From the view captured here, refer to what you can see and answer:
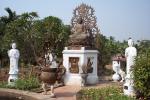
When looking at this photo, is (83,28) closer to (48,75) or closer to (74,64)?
(74,64)

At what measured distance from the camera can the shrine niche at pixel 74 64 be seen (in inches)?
660

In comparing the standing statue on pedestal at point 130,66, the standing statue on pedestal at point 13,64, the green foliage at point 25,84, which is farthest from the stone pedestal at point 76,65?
the standing statue on pedestal at point 130,66

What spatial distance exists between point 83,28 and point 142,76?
6.75 meters

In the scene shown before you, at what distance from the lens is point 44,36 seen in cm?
2581

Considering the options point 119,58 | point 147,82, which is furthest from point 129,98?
point 119,58

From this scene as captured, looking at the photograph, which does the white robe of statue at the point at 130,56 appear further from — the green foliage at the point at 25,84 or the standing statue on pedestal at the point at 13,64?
the standing statue on pedestal at the point at 13,64

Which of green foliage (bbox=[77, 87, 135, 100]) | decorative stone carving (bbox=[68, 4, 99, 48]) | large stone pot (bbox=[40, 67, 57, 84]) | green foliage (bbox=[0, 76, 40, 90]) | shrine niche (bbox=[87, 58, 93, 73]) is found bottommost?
green foliage (bbox=[77, 87, 135, 100])

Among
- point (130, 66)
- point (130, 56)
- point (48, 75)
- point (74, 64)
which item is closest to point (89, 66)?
point (74, 64)

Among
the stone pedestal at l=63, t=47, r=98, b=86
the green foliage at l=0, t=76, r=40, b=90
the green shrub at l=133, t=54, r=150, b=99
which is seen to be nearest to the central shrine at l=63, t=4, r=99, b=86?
the stone pedestal at l=63, t=47, r=98, b=86

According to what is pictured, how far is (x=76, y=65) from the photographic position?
16.8 metres

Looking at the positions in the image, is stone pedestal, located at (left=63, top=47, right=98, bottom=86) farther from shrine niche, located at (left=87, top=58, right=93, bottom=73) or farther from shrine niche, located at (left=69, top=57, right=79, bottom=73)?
shrine niche, located at (left=87, top=58, right=93, bottom=73)

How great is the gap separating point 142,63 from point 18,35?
1749 centimetres

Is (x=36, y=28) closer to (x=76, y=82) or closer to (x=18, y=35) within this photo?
(x=18, y=35)

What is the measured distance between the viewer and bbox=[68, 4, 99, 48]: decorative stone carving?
665 inches
